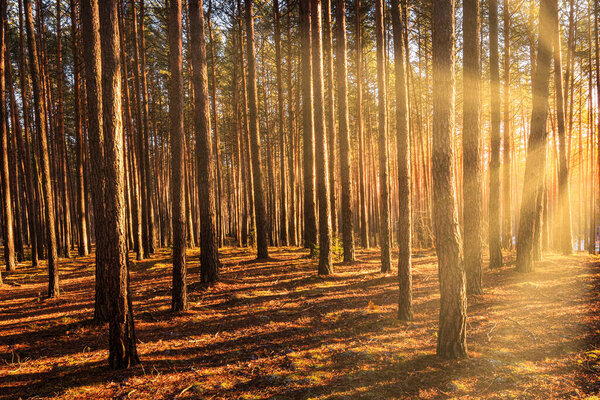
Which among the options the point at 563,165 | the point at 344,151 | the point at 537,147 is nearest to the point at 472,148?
the point at 537,147

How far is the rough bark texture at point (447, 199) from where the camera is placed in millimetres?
4520

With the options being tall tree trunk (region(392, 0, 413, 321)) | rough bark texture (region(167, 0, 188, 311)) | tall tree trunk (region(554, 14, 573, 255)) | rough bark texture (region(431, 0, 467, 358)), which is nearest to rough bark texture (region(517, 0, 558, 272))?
tall tree trunk (region(554, 14, 573, 255))

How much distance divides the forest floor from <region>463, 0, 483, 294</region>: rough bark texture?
0.95 meters

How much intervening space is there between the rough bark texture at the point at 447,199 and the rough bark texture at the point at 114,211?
4.69 metres

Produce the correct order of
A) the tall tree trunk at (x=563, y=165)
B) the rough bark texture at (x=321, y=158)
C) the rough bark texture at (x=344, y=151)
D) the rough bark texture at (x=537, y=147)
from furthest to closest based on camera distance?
the tall tree trunk at (x=563, y=165)
the rough bark texture at (x=344, y=151)
the rough bark texture at (x=321, y=158)
the rough bark texture at (x=537, y=147)

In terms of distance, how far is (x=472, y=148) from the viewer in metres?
7.30

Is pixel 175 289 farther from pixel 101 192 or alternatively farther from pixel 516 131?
pixel 516 131

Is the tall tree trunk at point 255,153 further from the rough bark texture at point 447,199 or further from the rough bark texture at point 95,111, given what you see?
the rough bark texture at point 447,199

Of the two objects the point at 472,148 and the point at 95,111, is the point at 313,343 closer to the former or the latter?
the point at 95,111

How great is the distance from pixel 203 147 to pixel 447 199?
6804 millimetres

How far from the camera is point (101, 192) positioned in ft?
15.6

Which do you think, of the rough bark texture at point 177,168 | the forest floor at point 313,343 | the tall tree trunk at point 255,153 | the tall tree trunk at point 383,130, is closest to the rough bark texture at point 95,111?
the rough bark texture at point 177,168

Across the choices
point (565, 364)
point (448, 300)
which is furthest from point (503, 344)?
point (448, 300)

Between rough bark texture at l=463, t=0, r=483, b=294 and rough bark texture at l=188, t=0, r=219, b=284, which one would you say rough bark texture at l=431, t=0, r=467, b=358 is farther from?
rough bark texture at l=188, t=0, r=219, b=284
